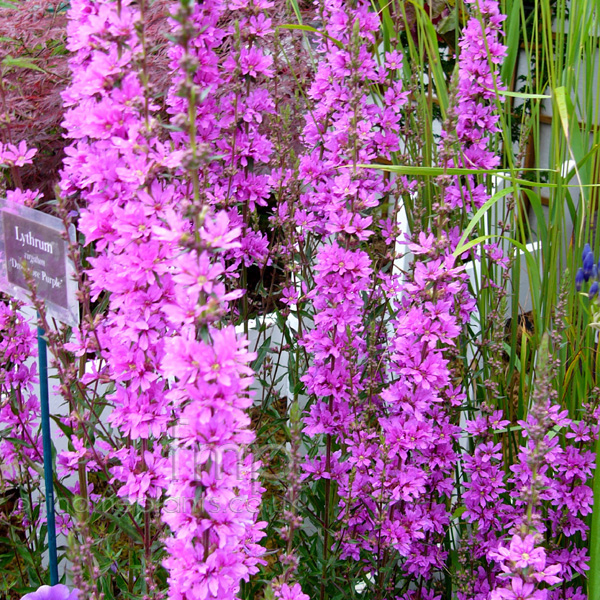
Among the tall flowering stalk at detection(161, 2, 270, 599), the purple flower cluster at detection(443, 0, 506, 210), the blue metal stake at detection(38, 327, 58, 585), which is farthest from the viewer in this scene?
the purple flower cluster at detection(443, 0, 506, 210)

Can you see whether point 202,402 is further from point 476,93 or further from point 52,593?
point 476,93

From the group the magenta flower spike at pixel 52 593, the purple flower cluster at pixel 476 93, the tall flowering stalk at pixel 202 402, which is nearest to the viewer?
the tall flowering stalk at pixel 202 402

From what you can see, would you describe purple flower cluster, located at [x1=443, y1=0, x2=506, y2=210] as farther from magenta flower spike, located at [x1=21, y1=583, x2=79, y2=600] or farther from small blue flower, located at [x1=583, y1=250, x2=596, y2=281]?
magenta flower spike, located at [x1=21, y1=583, x2=79, y2=600]

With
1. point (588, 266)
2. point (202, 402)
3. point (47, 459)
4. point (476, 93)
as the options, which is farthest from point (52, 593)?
point (476, 93)

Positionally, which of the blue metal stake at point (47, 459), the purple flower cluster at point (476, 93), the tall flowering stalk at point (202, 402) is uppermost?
the purple flower cluster at point (476, 93)

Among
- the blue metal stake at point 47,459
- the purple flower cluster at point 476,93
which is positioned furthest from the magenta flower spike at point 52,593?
the purple flower cluster at point 476,93

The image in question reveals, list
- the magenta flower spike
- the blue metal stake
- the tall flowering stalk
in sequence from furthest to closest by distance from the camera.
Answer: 1. the blue metal stake
2. the magenta flower spike
3. the tall flowering stalk

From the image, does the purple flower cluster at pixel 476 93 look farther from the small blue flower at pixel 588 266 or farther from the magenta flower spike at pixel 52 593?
the magenta flower spike at pixel 52 593

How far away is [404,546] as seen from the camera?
6.82 ft

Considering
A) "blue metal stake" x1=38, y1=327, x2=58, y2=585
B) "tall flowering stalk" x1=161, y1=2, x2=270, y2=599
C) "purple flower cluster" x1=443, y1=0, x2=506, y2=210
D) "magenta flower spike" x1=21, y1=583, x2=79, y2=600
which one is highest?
"purple flower cluster" x1=443, y1=0, x2=506, y2=210

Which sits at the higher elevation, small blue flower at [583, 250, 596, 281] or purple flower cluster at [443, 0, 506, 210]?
purple flower cluster at [443, 0, 506, 210]

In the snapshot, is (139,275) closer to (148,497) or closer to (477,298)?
(148,497)

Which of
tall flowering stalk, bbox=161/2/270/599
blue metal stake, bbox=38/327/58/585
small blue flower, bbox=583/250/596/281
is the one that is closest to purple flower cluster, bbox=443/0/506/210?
small blue flower, bbox=583/250/596/281

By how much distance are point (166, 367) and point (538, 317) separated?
1.52 metres
